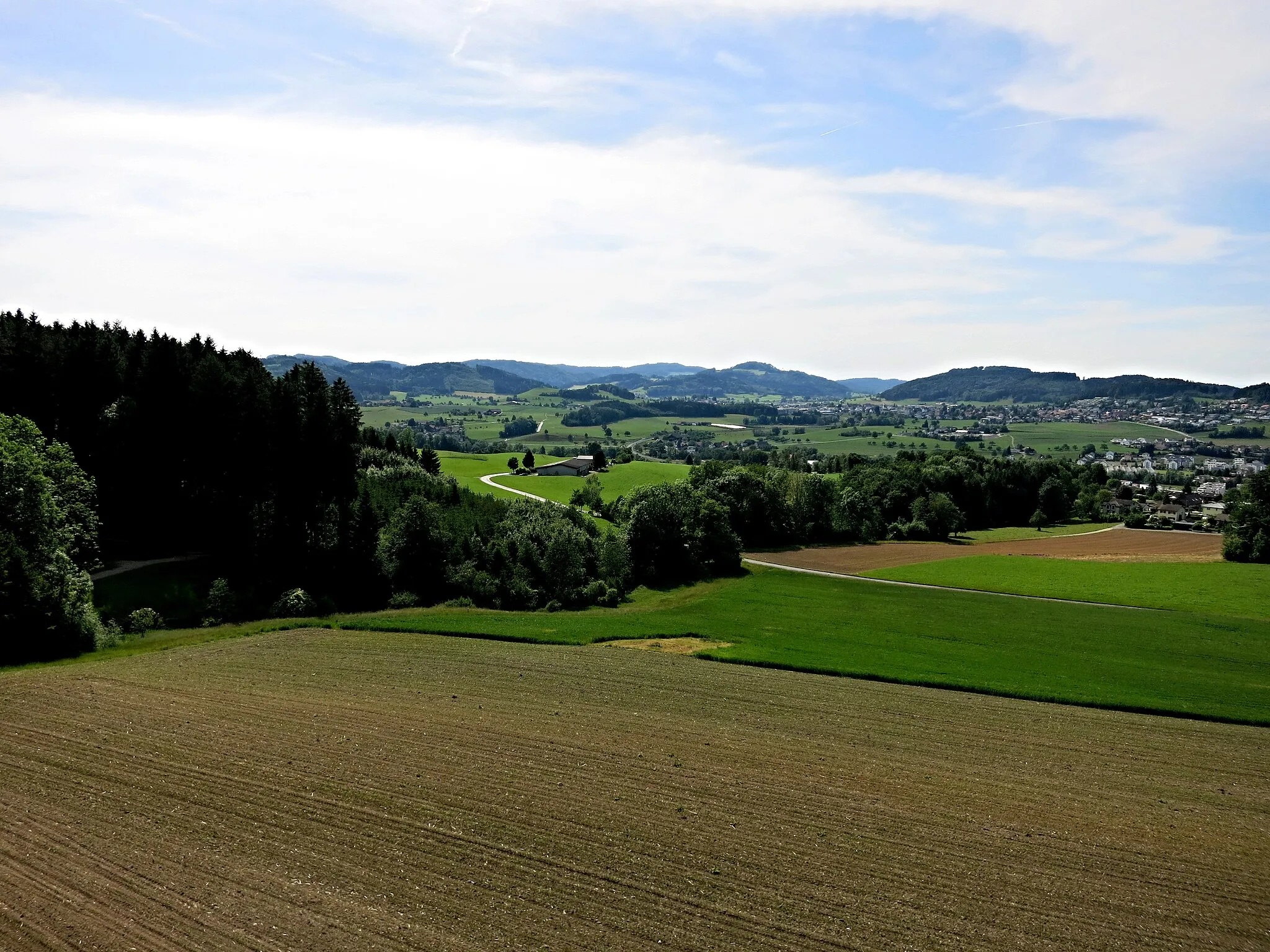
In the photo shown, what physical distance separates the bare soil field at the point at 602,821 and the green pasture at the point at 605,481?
63.3m

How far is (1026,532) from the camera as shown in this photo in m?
106

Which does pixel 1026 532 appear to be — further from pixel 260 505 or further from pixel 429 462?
pixel 260 505

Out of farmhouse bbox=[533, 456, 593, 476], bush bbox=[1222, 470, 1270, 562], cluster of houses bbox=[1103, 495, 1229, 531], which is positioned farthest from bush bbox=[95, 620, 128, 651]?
cluster of houses bbox=[1103, 495, 1229, 531]

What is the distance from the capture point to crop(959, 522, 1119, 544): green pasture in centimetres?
9806

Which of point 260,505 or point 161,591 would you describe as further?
point 260,505

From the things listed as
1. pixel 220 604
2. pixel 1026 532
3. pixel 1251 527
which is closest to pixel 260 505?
pixel 220 604

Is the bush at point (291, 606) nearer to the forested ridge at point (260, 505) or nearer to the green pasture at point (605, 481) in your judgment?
the forested ridge at point (260, 505)

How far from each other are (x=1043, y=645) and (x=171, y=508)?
53.9 meters

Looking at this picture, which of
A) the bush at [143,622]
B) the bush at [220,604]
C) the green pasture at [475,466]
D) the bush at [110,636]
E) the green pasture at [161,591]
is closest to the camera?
the bush at [110,636]

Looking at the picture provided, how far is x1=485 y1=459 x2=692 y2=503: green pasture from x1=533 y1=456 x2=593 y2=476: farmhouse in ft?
13.7

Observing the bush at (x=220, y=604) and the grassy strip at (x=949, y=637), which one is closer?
the grassy strip at (x=949, y=637)

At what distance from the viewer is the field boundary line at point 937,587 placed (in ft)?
181

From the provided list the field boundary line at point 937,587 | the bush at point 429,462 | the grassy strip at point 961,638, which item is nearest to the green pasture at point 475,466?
the bush at point 429,462

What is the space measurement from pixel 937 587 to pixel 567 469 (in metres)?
80.0
